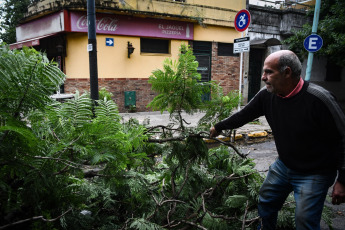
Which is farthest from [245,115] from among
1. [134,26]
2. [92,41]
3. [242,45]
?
[134,26]

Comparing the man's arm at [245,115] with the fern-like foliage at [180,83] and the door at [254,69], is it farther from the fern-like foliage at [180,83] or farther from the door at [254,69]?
the door at [254,69]

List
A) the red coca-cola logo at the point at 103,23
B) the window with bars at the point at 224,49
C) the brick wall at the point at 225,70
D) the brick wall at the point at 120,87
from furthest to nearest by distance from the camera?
1. the window with bars at the point at 224,49
2. the brick wall at the point at 225,70
3. the brick wall at the point at 120,87
4. the red coca-cola logo at the point at 103,23

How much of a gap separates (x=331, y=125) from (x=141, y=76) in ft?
34.7

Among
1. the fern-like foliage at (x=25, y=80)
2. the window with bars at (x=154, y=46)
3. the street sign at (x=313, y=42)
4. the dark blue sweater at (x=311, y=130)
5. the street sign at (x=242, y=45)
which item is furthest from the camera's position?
the window with bars at (x=154, y=46)

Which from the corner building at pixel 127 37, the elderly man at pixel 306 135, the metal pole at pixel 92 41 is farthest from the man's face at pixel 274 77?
the corner building at pixel 127 37

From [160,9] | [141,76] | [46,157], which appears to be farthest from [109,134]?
[160,9]

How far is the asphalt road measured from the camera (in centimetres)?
343

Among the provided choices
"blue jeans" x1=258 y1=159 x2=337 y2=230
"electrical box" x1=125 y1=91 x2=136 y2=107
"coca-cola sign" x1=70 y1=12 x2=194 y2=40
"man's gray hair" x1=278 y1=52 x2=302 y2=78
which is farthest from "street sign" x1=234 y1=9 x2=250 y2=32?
"blue jeans" x1=258 y1=159 x2=337 y2=230

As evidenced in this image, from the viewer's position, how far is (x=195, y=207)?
226 cm

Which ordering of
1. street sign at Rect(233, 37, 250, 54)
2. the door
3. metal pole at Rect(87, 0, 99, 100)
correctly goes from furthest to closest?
the door < street sign at Rect(233, 37, 250, 54) < metal pole at Rect(87, 0, 99, 100)

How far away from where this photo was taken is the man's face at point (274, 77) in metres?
2.25

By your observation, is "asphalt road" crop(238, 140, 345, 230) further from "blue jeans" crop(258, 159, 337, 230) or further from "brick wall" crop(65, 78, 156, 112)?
"brick wall" crop(65, 78, 156, 112)

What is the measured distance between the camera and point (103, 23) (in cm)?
1098

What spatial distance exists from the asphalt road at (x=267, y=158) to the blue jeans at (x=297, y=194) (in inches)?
47.2
